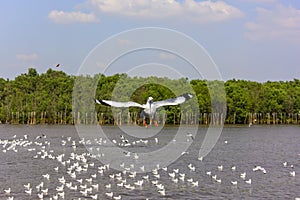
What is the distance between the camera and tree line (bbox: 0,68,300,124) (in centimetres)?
13312

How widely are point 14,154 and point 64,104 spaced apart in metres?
97.4

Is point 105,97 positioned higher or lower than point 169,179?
higher

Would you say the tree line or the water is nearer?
the water

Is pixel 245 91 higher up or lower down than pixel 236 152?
higher up

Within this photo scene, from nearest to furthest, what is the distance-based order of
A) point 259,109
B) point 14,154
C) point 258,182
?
1. point 258,182
2. point 14,154
3. point 259,109

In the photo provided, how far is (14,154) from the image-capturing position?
50562mm

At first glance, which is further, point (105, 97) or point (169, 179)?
point (105, 97)

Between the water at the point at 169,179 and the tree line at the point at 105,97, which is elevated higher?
the tree line at the point at 105,97

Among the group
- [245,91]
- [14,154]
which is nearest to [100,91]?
[245,91]

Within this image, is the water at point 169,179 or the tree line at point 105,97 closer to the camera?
the water at point 169,179

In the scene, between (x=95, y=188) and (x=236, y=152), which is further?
(x=236, y=152)

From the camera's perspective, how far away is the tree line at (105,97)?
133m

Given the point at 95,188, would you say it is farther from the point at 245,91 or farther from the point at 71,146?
the point at 245,91

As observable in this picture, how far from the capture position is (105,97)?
131 meters
